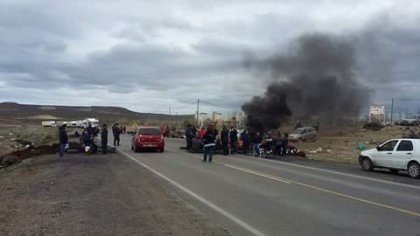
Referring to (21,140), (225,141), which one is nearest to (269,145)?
(225,141)

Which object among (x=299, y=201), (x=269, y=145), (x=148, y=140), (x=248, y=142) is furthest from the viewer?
(x=248, y=142)

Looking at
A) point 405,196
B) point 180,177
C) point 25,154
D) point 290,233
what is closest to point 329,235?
point 290,233

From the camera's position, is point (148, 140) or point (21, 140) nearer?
point (148, 140)

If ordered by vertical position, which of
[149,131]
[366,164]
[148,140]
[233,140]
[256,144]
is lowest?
[366,164]

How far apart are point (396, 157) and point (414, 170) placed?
4.38 feet

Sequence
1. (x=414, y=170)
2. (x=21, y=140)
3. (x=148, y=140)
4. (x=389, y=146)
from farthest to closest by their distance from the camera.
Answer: (x=21, y=140)
(x=148, y=140)
(x=389, y=146)
(x=414, y=170)

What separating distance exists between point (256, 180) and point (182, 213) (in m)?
7.74

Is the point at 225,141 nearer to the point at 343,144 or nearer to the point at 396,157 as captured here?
the point at 396,157

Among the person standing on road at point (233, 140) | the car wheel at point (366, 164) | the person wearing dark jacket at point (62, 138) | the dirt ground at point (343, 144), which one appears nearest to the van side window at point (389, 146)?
the car wheel at point (366, 164)

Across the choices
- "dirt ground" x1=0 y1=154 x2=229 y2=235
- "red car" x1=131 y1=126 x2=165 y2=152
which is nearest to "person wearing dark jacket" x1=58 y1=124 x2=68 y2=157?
"red car" x1=131 y1=126 x2=165 y2=152

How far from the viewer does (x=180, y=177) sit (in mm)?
19891

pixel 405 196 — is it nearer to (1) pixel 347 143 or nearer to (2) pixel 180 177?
(2) pixel 180 177

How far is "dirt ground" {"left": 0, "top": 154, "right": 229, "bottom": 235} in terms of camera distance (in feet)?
31.7

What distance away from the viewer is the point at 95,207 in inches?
483
